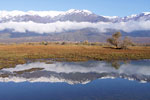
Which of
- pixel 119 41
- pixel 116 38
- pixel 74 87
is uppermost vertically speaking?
pixel 116 38

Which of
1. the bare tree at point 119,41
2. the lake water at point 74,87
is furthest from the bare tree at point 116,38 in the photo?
the lake water at point 74,87

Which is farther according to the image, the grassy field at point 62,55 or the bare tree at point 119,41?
the bare tree at point 119,41

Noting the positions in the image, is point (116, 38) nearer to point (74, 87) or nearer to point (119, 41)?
point (119, 41)

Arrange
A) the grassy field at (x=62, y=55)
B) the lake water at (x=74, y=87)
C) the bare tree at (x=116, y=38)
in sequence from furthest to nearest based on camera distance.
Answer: the bare tree at (x=116, y=38), the grassy field at (x=62, y=55), the lake water at (x=74, y=87)

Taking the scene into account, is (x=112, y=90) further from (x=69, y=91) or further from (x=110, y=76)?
(x=110, y=76)

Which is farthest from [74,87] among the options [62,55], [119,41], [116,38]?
[119,41]

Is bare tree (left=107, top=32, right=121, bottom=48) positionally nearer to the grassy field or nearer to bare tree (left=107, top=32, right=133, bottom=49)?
bare tree (left=107, top=32, right=133, bottom=49)

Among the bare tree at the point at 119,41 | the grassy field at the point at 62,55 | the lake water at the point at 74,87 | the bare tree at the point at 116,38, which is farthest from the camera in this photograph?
the bare tree at the point at 116,38

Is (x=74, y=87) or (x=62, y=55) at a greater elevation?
(x=74, y=87)

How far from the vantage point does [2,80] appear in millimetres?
32500

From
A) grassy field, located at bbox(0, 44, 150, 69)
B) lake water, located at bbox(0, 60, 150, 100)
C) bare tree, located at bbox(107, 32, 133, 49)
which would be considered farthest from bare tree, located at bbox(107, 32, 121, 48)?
lake water, located at bbox(0, 60, 150, 100)

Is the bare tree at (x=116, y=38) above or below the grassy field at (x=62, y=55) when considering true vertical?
above

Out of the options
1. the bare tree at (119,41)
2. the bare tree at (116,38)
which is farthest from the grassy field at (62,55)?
the bare tree at (116,38)

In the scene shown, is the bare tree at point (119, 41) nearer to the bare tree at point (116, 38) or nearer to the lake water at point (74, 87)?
the bare tree at point (116, 38)
